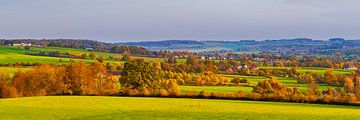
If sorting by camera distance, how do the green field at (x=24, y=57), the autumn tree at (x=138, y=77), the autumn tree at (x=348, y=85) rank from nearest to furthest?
the autumn tree at (x=138, y=77) → the autumn tree at (x=348, y=85) → the green field at (x=24, y=57)

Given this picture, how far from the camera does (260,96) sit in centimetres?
Answer: 4953

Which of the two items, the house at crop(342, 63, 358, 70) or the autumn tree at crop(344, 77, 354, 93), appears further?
the house at crop(342, 63, 358, 70)

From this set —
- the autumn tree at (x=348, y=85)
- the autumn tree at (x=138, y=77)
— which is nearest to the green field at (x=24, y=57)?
the autumn tree at (x=138, y=77)

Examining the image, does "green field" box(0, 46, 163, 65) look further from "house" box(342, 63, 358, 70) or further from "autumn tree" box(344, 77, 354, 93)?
"house" box(342, 63, 358, 70)

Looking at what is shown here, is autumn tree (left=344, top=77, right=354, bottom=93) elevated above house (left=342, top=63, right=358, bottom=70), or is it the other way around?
house (left=342, top=63, right=358, bottom=70)

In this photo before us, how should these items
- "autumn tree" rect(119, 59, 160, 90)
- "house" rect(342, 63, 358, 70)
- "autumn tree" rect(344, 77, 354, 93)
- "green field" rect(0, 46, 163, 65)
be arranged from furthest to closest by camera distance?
"house" rect(342, 63, 358, 70) → "green field" rect(0, 46, 163, 65) → "autumn tree" rect(344, 77, 354, 93) → "autumn tree" rect(119, 59, 160, 90)

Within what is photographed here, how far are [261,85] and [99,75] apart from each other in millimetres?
24442

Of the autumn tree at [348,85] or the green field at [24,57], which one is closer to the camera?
the autumn tree at [348,85]

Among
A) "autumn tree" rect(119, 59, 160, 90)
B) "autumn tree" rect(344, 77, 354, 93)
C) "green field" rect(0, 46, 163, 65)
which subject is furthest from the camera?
"green field" rect(0, 46, 163, 65)

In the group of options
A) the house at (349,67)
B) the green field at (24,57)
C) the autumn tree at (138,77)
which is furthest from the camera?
the house at (349,67)

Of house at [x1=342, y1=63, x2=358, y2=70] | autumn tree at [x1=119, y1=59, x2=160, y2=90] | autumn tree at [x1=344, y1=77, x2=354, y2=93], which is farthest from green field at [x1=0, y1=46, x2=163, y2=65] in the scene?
house at [x1=342, y1=63, x2=358, y2=70]

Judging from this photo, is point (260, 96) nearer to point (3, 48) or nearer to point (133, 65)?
point (133, 65)

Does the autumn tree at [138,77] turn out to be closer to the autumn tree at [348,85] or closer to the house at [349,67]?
→ the autumn tree at [348,85]

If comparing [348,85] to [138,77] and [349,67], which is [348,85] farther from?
[349,67]
